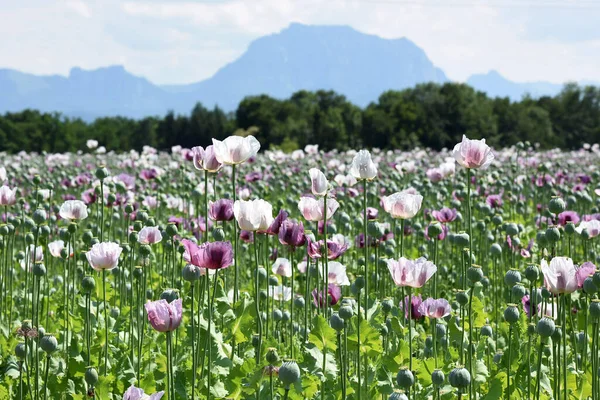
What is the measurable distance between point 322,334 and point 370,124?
5860 cm

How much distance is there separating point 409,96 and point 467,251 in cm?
6647

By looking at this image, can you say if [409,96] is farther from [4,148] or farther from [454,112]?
[4,148]

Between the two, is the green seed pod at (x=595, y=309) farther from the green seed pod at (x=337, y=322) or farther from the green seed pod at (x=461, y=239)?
the green seed pod at (x=461, y=239)

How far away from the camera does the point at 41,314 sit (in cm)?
488

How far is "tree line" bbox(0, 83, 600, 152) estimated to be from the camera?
58531 mm

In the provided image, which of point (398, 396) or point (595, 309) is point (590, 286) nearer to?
point (595, 309)

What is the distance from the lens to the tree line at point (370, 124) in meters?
58.5

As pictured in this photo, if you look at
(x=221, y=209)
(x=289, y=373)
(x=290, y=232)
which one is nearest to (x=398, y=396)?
(x=289, y=373)

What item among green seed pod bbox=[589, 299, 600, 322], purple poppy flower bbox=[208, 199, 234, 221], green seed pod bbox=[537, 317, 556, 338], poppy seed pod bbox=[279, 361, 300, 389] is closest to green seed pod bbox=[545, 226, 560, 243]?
green seed pod bbox=[589, 299, 600, 322]

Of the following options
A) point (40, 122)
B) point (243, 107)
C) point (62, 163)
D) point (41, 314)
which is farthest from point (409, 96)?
point (41, 314)

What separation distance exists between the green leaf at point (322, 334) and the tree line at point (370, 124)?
146 feet

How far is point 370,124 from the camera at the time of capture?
2400 inches

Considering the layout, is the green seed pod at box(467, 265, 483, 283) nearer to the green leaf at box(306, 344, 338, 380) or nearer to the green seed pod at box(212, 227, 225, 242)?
the green leaf at box(306, 344, 338, 380)

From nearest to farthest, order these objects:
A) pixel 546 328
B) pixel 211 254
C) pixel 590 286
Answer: pixel 546 328 < pixel 211 254 < pixel 590 286
